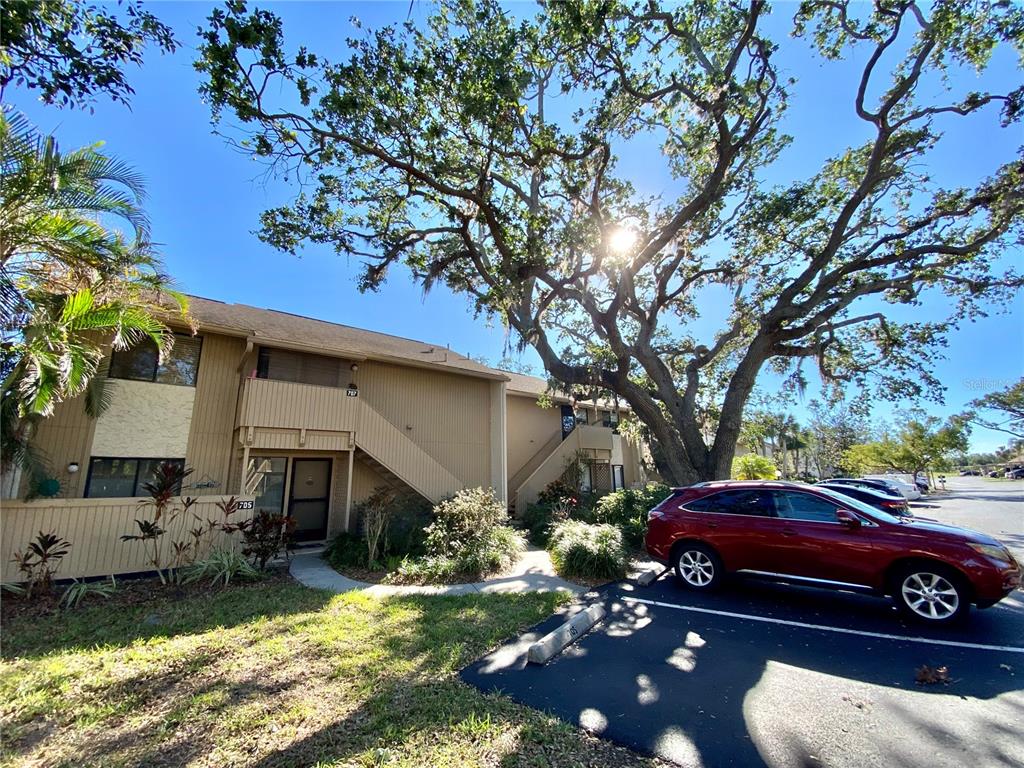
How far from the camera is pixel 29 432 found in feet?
22.9

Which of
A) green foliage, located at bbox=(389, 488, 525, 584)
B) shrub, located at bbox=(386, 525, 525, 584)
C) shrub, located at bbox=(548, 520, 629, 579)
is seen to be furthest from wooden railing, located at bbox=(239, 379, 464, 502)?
Result: shrub, located at bbox=(548, 520, 629, 579)

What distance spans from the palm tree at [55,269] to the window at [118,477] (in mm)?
1714

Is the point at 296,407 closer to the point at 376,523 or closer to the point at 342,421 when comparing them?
the point at 342,421

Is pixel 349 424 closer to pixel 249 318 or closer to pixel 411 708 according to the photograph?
pixel 249 318

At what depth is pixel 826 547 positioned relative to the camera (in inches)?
229

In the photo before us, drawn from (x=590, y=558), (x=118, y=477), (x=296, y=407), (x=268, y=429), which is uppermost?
(x=296, y=407)

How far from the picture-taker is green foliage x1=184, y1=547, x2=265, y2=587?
7.22 meters

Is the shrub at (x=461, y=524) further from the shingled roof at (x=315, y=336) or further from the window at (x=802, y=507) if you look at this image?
the window at (x=802, y=507)

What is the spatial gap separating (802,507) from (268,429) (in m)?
10.8

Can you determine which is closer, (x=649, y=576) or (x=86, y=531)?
(x=86, y=531)

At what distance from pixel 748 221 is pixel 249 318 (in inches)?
607

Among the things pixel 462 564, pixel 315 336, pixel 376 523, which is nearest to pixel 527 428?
pixel 315 336

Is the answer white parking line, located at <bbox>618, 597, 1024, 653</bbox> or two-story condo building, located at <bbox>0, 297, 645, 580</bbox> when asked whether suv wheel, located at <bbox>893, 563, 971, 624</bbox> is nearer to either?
white parking line, located at <bbox>618, 597, 1024, 653</bbox>

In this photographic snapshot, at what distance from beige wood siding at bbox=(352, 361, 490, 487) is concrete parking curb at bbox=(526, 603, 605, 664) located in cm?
864
